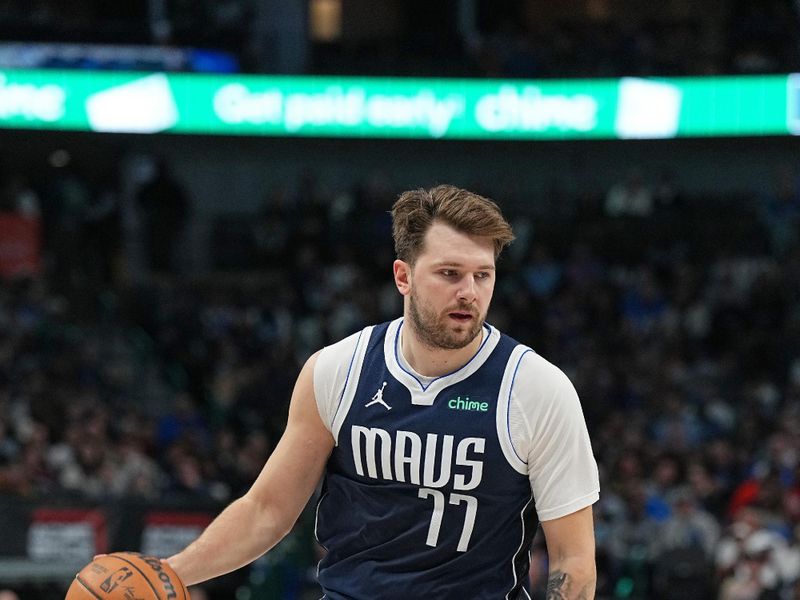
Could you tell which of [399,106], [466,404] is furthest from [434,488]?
[399,106]

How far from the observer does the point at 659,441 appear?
16922 mm

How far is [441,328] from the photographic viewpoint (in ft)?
14.8

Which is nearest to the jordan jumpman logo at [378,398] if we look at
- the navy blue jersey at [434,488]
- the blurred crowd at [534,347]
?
the navy blue jersey at [434,488]

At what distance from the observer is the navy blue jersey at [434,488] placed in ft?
15.0

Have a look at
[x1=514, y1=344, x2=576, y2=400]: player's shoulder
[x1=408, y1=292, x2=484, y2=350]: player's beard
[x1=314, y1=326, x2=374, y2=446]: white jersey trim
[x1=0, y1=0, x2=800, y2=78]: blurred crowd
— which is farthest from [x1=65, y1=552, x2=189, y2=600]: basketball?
[x1=0, y1=0, x2=800, y2=78]: blurred crowd

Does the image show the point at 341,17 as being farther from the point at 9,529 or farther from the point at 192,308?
the point at 9,529

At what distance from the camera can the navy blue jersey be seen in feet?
15.0

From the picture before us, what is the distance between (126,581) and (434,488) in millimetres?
1014

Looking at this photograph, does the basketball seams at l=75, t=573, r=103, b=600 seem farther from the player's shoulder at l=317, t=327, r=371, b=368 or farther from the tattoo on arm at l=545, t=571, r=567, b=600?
the tattoo on arm at l=545, t=571, r=567, b=600

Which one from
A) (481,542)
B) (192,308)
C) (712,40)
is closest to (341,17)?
(712,40)

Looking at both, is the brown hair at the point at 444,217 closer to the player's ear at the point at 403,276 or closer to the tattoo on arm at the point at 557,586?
the player's ear at the point at 403,276

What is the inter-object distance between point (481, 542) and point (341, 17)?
23.4 metres

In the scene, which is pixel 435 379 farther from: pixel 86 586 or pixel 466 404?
pixel 86 586

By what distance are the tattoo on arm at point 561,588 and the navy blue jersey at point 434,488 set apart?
21cm
